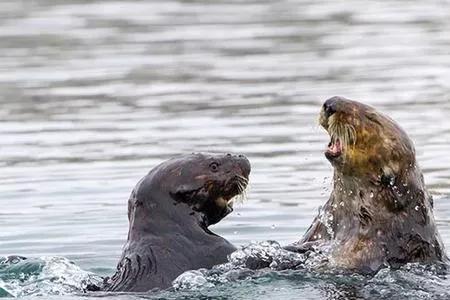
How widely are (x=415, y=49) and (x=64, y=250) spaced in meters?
8.63

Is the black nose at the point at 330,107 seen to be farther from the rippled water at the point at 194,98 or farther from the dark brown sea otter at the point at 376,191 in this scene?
the rippled water at the point at 194,98

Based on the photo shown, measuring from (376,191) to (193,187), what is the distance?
96cm

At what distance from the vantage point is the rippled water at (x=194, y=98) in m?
10.9

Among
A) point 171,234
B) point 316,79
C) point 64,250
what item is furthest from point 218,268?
point 316,79

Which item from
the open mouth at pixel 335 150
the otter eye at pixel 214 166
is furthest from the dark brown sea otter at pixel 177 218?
the open mouth at pixel 335 150

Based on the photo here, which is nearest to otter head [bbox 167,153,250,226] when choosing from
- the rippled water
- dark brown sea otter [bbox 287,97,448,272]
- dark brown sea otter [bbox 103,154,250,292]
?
dark brown sea otter [bbox 103,154,250,292]

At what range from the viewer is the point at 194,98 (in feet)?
51.0

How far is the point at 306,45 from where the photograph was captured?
18.9 meters

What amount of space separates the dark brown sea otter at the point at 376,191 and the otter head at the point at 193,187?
57 cm

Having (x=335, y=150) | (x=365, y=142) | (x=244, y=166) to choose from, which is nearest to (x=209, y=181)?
(x=244, y=166)

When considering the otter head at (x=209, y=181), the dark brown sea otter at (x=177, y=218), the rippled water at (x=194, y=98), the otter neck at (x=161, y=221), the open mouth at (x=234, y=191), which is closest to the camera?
the dark brown sea otter at (x=177, y=218)

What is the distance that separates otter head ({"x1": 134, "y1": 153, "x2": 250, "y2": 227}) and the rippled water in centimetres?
65

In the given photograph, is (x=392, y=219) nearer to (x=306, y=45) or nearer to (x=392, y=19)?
(x=306, y=45)

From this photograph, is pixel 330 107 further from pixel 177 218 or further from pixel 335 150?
pixel 177 218
